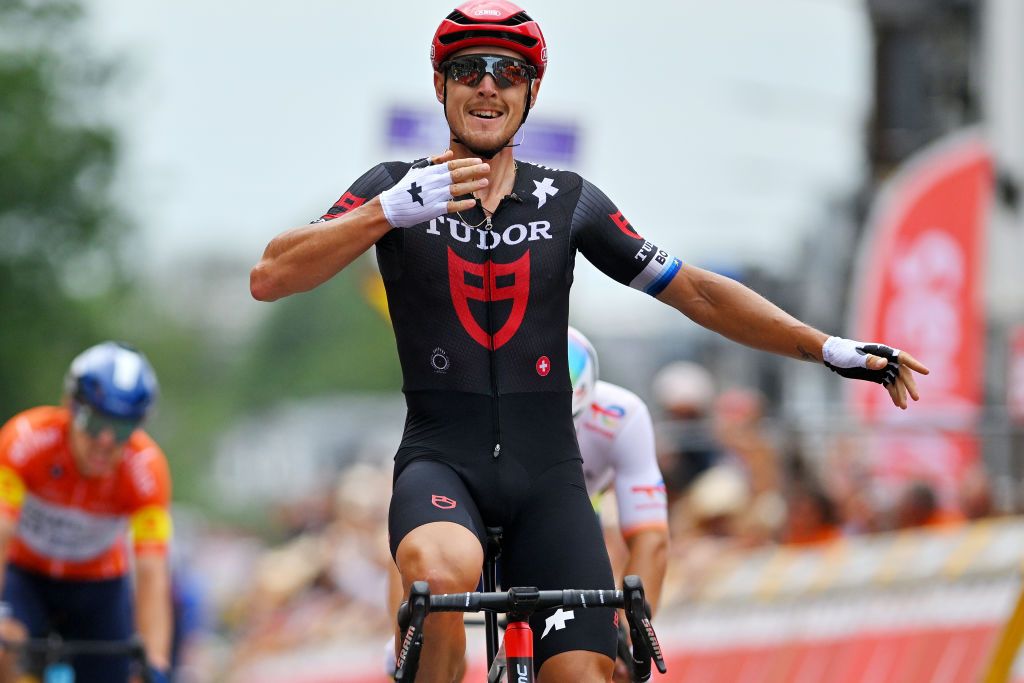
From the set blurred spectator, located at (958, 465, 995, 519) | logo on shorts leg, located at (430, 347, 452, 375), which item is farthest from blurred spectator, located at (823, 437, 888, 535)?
logo on shorts leg, located at (430, 347, 452, 375)

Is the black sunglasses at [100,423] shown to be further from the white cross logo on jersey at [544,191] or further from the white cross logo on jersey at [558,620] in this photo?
the white cross logo on jersey at [558,620]

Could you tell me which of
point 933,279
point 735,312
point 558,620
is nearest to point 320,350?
point 933,279

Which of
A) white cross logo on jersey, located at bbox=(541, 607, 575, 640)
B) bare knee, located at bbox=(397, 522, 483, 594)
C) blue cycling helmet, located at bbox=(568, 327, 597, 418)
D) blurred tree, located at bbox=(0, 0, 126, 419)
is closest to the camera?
bare knee, located at bbox=(397, 522, 483, 594)

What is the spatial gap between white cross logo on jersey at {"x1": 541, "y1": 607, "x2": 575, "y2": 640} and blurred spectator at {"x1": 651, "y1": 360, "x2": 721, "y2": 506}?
7.65 meters

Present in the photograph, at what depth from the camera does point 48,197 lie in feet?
126

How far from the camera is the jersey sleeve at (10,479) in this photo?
30.2 ft

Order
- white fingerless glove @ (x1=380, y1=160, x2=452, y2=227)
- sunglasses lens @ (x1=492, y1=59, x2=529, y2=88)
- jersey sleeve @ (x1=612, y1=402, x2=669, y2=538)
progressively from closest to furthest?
1. white fingerless glove @ (x1=380, y1=160, x2=452, y2=227)
2. sunglasses lens @ (x1=492, y1=59, x2=529, y2=88)
3. jersey sleeve @ (x1=612, y1=402, x2=669, y2=538)

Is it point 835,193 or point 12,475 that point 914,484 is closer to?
point 12,475

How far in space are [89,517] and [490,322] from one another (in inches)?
164

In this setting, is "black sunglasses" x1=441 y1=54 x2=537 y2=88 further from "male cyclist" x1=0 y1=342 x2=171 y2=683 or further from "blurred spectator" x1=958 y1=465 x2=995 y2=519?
"blurred spectator" x1=958 y1=465 x2=995 y2=519

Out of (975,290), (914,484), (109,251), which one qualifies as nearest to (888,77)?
(109,251)

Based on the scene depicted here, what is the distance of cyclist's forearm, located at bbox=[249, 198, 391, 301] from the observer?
585 centimetres

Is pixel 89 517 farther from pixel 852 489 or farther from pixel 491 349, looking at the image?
pixel 852 489

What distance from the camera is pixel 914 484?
41.5 feet
